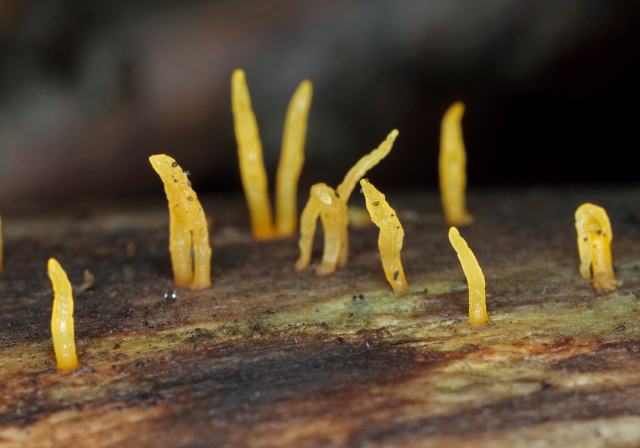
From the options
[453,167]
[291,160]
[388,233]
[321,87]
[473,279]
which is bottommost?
[473,279]

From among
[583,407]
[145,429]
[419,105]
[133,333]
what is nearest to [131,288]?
[133,333]

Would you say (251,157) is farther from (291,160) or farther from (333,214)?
(333,214)

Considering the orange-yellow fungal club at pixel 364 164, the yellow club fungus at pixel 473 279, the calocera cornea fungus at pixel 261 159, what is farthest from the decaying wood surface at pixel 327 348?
the orange-yellow fungal club at pixel 364 164

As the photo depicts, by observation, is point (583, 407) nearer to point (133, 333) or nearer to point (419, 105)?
point (133, 333)

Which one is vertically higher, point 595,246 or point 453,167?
point 453,167

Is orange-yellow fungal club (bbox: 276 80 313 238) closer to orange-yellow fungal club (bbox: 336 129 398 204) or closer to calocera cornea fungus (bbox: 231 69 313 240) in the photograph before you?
calocera cornea fungus (bbox: 231 69 313 240)

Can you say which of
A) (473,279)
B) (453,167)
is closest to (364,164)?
(473,279)

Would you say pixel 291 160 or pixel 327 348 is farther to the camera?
pixel 291 160
